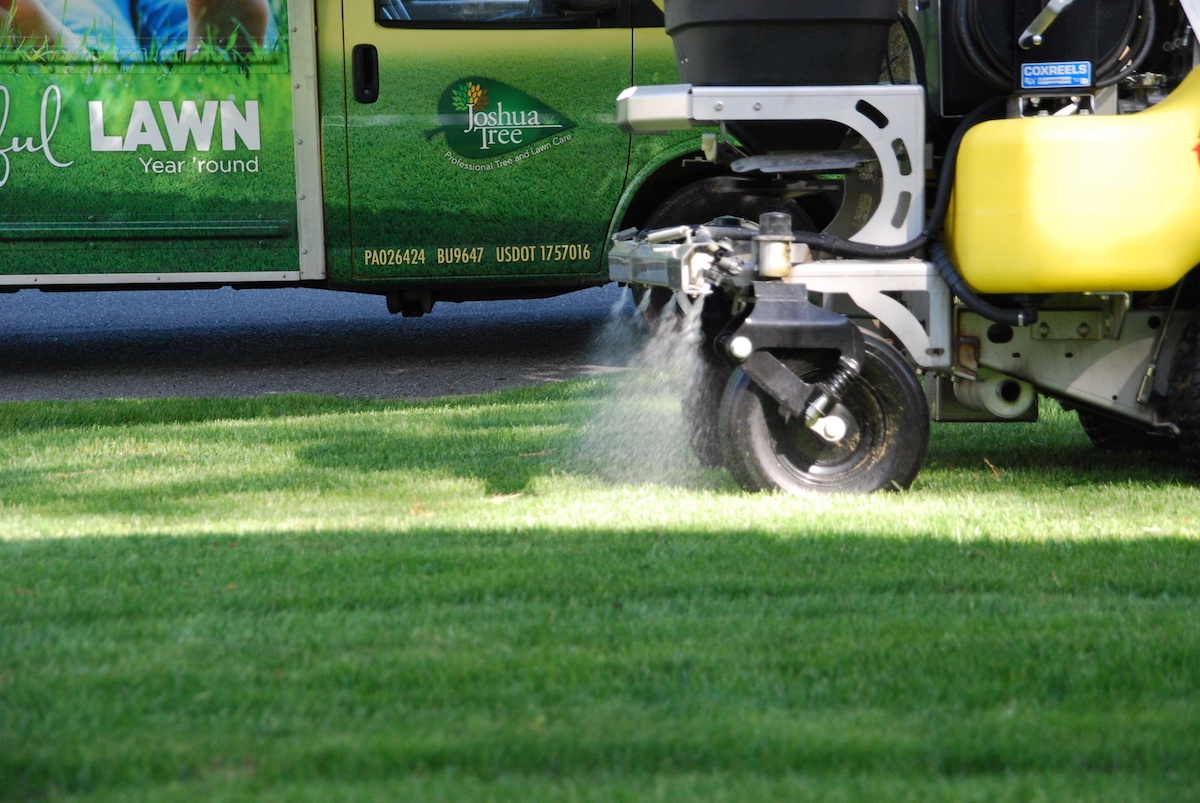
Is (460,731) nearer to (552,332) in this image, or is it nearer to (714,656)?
(714,656)

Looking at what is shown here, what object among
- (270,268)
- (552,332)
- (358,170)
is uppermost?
(358,170)

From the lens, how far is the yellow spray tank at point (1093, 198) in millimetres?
4391

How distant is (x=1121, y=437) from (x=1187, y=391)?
91 cm

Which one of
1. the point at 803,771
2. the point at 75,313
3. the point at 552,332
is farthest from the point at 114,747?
the point at 75,313

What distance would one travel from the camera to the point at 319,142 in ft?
26.0

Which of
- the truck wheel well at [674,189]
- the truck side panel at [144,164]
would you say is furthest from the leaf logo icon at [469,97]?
the truck wheel well at [674,189]

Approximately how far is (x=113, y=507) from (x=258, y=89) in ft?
12.1

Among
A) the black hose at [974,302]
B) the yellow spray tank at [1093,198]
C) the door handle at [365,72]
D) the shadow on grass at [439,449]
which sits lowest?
the shadow on grass at [439,449]

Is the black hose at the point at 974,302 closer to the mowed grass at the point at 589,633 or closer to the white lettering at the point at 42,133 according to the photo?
the mowed grass at the point at 589,633

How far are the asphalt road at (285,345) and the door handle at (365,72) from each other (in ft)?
4.86

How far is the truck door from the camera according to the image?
796 centimetres

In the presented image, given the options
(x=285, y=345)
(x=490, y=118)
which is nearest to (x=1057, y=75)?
(x=490, y=118)

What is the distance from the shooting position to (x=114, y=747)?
8.29 ft

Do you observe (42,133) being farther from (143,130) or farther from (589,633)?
(589,633)
